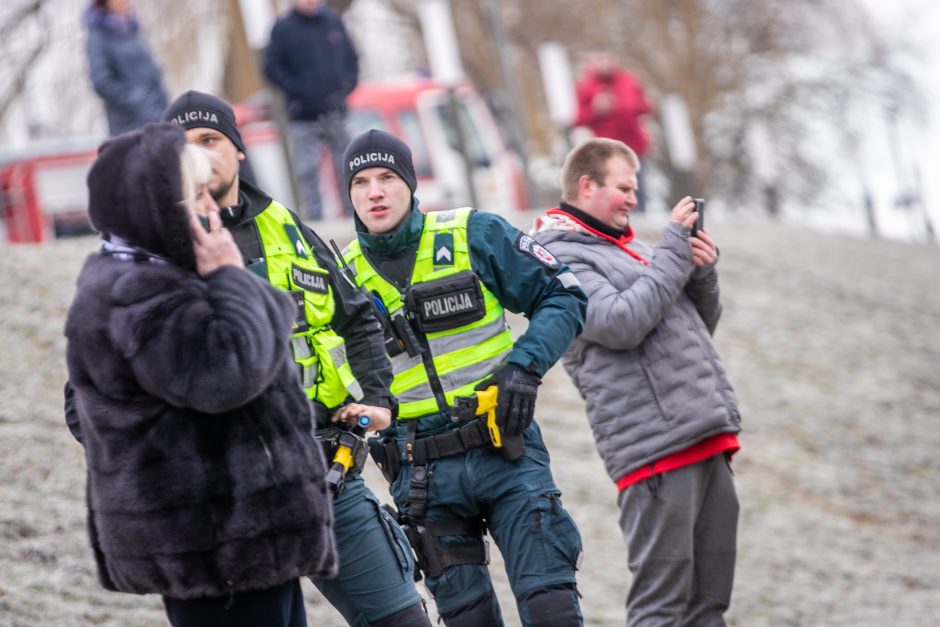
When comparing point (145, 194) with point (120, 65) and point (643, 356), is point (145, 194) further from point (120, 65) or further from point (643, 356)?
point (120, 65)

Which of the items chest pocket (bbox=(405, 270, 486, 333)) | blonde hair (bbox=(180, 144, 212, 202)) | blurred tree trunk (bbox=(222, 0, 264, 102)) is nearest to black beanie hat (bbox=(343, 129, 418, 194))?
chest pocket (bbox=(405, 270, 486, 333))

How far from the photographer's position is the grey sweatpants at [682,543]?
221 inches

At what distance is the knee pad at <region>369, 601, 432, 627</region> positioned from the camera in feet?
14.8

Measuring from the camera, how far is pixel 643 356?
18.8 feet

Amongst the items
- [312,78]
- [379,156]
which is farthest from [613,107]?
[379,156]

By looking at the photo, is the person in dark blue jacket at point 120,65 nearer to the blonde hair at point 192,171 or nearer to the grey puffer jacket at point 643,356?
the grey puffer jacket at point 643,356

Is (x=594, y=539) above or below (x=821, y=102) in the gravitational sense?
below

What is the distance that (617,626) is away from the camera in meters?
7.66

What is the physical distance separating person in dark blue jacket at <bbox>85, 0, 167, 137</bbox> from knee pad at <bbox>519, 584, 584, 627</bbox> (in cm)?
731

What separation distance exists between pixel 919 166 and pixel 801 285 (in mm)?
17931

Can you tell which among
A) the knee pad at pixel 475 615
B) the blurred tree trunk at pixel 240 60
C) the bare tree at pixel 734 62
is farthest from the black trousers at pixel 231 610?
the bare tree at pixel 734 62

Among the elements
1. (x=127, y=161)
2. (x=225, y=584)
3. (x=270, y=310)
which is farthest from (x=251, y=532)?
(x=127, y=161)

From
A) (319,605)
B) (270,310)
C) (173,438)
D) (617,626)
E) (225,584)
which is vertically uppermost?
(270,310)

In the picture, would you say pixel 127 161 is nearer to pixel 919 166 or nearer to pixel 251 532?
pixel 251 532
